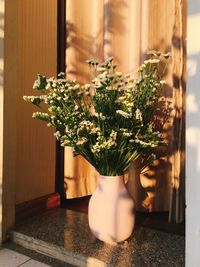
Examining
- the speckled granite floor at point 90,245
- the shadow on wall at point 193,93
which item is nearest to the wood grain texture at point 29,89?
the speckled granite floor at point 90,245

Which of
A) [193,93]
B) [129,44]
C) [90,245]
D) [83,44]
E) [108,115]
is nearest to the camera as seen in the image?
[193,93]

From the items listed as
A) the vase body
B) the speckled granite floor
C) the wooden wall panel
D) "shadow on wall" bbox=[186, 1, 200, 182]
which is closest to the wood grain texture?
the wooden wall panel

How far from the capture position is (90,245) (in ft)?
5.41

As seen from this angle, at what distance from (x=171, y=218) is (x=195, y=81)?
3.53 ft

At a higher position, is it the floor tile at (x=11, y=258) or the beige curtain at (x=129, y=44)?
the beige curtain at (x=129, y=44)

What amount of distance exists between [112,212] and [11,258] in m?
0.65

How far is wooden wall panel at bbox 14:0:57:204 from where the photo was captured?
2041 millimetres

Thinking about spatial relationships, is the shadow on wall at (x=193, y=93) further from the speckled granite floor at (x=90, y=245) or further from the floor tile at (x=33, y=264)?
the floor tile at (x=33, y=264)

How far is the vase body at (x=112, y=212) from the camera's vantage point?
1.57 m

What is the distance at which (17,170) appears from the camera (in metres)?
2.04

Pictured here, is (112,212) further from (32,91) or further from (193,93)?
(32,91)

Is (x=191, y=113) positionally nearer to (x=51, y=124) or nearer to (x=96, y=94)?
(x=96, y=94)

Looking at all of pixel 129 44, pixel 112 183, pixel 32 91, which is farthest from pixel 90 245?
pixel 129 44

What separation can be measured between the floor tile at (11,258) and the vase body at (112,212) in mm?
448
